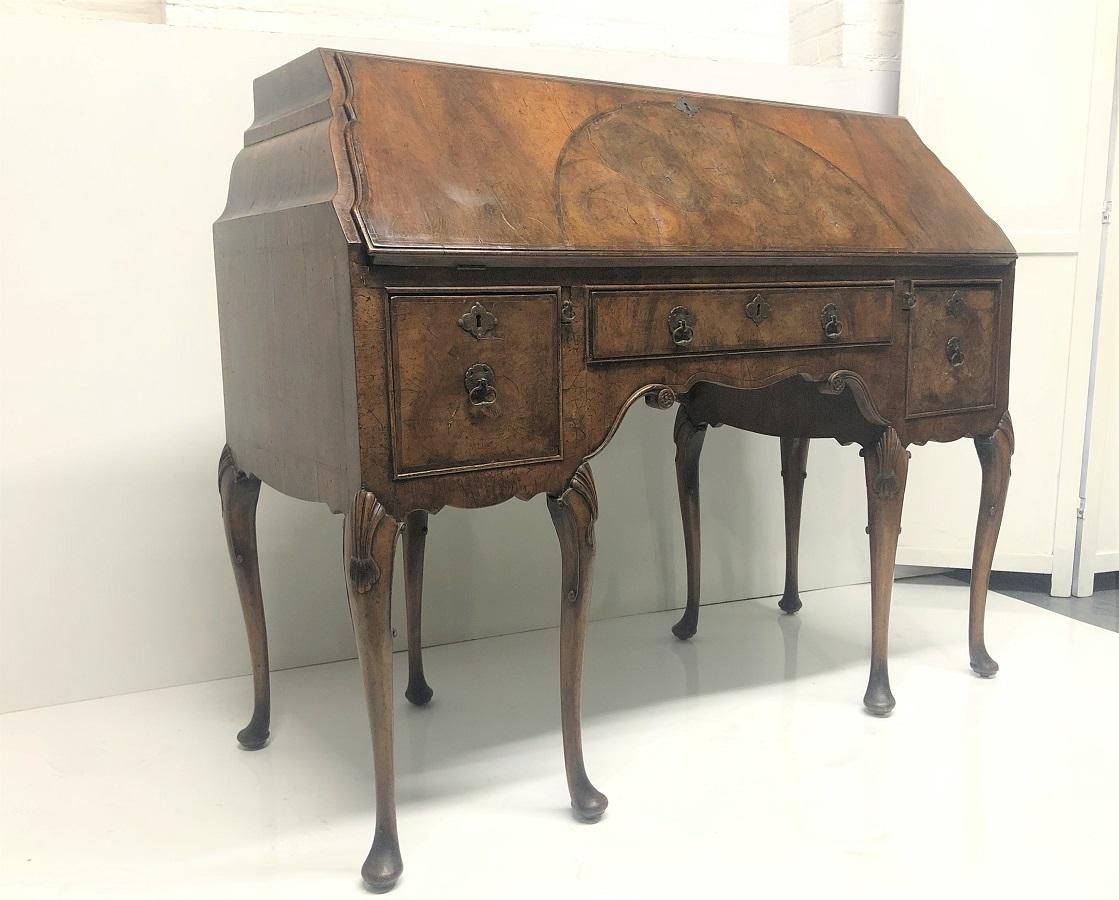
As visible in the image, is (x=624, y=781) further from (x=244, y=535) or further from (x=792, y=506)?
(x=792, y=506)

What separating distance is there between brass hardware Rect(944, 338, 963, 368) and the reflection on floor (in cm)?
126

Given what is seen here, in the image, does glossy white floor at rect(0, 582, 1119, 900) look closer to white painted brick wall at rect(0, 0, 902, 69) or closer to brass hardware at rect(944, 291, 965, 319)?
brass hardware at rect(944, 291, 965, 319)

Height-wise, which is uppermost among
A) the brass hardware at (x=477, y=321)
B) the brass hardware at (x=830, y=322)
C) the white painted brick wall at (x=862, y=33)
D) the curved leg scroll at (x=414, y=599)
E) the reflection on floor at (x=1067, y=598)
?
the white painted brick wall at (x=862, y=33)

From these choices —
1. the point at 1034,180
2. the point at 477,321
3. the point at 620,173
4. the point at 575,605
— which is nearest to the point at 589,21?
the point at 1034,180

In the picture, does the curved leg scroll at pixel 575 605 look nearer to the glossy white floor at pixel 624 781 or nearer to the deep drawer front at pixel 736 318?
the glossy white floor at pixel 624 781

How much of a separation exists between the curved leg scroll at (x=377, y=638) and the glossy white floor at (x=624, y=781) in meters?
0.07

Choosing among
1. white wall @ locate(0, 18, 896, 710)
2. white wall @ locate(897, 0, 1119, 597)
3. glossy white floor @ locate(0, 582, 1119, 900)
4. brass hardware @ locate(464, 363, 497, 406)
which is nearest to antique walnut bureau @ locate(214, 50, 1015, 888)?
brass hardware @ locate(464, 363, 497, 406)

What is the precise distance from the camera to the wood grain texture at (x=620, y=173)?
182cm

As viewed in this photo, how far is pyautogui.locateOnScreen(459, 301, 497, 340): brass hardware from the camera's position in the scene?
1.80 m

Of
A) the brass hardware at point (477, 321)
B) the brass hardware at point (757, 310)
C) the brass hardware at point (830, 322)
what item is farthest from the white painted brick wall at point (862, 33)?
the brass hardware at point (477, 321)

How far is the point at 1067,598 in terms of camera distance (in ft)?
11.6

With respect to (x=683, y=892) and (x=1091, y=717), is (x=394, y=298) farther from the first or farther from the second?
(x=1091, y=717)

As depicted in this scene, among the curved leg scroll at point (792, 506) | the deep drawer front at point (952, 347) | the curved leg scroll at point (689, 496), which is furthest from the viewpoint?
the curved leg scroll at point (792, 506)

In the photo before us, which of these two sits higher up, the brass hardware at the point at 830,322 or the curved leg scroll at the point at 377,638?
the brass hardware at the point at 830,322
